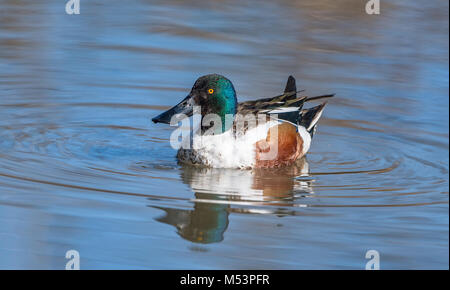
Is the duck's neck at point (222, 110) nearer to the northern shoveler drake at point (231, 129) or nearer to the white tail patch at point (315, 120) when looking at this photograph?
the northern shoveler drake at point (231, 129)

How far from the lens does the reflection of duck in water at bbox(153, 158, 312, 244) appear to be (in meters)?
6.04

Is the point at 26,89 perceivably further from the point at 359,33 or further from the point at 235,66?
the point at 359,33

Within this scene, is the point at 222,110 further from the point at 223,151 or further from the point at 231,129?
the point at 223,151

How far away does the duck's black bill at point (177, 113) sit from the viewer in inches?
300

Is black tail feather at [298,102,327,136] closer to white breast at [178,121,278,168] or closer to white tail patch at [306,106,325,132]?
white tail patch at [306,106,325,132]

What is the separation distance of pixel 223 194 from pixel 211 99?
1.25 meters

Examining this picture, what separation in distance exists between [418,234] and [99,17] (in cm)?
726

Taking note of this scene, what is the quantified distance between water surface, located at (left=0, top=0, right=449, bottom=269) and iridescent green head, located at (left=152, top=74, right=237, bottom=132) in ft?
1.55

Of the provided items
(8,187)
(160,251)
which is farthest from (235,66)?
(160,251)

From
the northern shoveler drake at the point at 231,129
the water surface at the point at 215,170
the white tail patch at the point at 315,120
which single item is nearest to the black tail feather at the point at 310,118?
the white tail patch at the point at 315,120

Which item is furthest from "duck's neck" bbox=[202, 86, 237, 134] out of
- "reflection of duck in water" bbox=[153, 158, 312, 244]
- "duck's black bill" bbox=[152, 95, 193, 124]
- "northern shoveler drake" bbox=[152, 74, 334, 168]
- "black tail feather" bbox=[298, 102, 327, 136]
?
"black tail feather" bbox=[298, 102, 327, 136]

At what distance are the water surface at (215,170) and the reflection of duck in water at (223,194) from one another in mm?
19

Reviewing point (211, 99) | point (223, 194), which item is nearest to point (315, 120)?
point (211, 99)

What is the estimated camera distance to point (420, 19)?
12.5 metres
